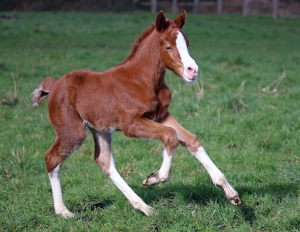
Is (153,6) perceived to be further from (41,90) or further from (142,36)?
(142,36)

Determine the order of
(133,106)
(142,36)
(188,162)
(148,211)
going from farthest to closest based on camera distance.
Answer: (188,162)
(142,36)
(133,106)
(148,211)

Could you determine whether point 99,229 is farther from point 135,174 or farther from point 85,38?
point 85,38

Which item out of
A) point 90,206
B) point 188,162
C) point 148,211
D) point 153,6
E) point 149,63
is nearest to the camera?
point 148,211

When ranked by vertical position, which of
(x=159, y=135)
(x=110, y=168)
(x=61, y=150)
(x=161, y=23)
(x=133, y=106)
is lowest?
(x=110, y=168)

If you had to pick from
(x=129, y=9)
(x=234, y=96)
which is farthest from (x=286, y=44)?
(x=129, y=9)

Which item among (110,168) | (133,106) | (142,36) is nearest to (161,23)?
(142,36)

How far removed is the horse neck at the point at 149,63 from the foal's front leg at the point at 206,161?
Result: 47 centimetres

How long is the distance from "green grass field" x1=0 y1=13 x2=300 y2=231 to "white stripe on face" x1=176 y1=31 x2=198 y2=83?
1.20 meters

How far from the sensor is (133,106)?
5273mm

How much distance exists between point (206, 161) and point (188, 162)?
1.80 m

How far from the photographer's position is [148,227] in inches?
195

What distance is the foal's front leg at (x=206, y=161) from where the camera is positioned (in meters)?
4.86

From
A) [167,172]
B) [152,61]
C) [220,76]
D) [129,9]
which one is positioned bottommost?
[129,9]

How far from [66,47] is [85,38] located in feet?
8.84
